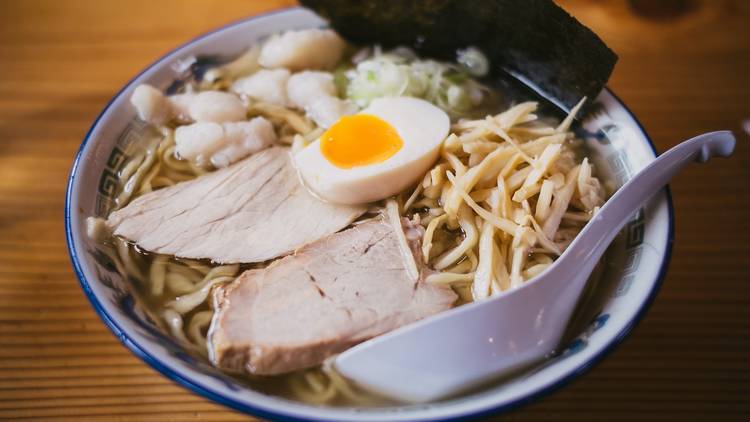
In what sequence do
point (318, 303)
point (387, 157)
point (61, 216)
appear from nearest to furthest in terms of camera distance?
1. point (318, 303)
2. point (387, 157)
3. point (61, 216)

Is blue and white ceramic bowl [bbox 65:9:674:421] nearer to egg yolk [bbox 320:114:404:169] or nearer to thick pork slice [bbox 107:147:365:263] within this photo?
thick pork slice [bbox 107:147:365:263]

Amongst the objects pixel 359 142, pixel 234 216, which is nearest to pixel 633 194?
pixel 359 142

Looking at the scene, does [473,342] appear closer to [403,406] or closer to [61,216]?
[403,406]

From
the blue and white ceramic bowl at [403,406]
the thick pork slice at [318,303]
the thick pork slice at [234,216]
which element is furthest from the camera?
the thick pork slice at [234,216]

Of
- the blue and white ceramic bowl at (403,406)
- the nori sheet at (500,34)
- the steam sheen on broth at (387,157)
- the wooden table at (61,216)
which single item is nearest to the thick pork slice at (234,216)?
the steam sheen on broth at (387,157)

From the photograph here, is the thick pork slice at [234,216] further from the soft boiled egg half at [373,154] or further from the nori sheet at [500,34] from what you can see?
the nori sheet at [500,34]

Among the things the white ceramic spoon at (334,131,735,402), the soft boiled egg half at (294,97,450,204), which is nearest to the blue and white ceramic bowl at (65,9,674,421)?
the white ceramic spoon at (334,131,735,402)
